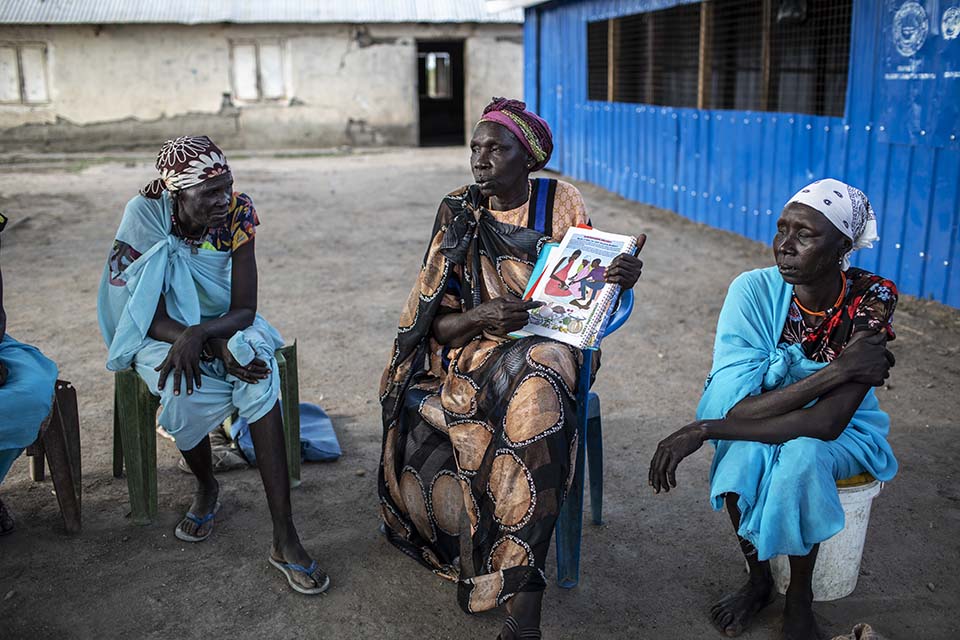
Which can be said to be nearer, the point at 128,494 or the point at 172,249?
the point at 172,249

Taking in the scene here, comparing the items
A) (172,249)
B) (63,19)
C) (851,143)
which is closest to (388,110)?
(63,19)

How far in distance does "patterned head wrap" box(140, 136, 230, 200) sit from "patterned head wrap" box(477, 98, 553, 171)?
0.98 m

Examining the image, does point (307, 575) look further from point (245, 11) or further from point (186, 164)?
point (245, 11)

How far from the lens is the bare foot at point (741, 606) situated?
269cm

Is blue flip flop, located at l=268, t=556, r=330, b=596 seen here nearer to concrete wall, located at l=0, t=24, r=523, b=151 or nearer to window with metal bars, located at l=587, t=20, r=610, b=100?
window with metal bars, located at l=587, t=20, r=610, b=100

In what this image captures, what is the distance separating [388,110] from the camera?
19.4 meters

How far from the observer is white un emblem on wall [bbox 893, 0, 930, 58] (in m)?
6.10

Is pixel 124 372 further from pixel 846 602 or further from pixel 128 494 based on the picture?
pixel 846 602

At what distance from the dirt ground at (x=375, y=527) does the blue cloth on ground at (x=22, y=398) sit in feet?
1.58

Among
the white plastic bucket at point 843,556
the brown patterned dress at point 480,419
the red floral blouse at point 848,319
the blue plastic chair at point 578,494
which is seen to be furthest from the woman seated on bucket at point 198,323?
the red floral blouse at point 848,319

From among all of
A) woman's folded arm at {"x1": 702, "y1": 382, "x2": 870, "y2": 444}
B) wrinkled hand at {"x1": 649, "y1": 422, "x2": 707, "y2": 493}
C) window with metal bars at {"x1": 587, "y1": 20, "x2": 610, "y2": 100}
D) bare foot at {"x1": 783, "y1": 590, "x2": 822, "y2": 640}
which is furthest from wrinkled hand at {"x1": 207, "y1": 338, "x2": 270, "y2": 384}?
window with metal bars at {"x1": 587, "y1": 20, "x2": 610, "y2": 100}

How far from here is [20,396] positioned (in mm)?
2951

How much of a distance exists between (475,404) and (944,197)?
4.70 m

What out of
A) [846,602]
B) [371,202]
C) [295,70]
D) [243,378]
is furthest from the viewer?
[295,70]
